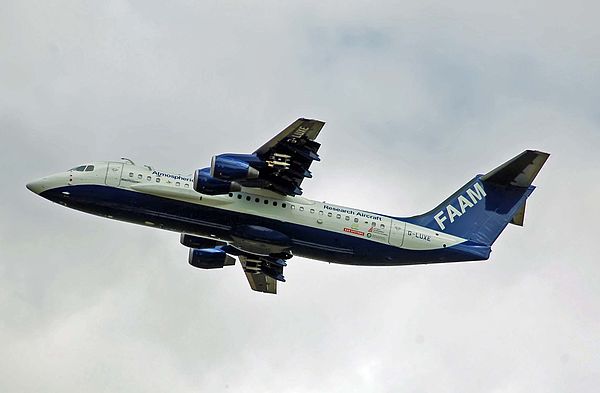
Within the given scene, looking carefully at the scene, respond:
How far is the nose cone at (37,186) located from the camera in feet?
107

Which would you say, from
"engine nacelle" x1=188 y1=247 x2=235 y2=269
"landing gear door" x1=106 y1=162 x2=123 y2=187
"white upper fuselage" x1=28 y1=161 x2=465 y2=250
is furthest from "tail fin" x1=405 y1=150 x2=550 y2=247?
"landing gear door" x1=106 y1=162 x2=123 y2=187


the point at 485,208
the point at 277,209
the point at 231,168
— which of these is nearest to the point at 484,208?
the point at 485,208

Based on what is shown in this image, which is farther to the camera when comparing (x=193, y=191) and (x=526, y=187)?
(x=526, y=187)

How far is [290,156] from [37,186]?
833 centimetres

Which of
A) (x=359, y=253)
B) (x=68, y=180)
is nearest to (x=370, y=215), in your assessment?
(x=359, y=253)

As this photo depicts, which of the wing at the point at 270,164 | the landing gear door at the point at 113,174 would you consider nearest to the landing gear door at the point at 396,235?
the wing at the point at 270,164

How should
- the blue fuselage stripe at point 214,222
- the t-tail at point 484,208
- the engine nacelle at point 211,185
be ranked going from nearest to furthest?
the engine nacelle at point 211,185
the blue fuselage stripe at point 214,222
the t-tail at point 484,208

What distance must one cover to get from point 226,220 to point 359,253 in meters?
4.57

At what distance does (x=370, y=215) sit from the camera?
33.7 metres

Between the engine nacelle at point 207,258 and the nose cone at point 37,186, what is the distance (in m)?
6.68

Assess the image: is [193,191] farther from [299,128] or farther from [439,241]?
[439,241]

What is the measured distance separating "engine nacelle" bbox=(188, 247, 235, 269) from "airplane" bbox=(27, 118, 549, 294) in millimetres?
2492

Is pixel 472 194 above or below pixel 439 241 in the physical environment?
above

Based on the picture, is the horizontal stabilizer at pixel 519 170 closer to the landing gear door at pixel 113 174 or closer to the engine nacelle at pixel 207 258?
the engine nacelle at pixel 207 258
